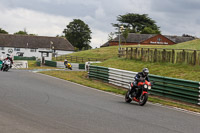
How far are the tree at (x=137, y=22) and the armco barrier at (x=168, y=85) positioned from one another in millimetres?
93097

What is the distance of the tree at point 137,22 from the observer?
112125 millimetres

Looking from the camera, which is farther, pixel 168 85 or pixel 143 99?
pixel 168 85

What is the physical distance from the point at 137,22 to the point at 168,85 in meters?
102

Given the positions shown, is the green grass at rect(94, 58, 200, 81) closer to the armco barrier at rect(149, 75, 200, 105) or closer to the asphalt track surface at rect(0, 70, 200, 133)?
the armco barrier at rect(149, 75, 200, 105)

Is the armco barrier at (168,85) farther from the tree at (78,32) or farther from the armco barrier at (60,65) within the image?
the tree at (78,32)

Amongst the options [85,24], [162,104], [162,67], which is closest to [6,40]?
[85,24]

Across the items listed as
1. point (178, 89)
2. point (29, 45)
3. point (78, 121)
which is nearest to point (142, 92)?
point (178, 89)

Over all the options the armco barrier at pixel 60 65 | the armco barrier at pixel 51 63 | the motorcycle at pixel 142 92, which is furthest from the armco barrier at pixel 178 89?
the armco barrier at pixel 51 63

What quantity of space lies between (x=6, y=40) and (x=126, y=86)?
295 ft

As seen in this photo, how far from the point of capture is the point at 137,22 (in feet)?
376

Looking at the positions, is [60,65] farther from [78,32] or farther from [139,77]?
[78,32]

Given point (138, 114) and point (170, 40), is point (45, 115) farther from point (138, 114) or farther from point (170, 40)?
point (170, 40)

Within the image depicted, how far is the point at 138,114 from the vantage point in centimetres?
941

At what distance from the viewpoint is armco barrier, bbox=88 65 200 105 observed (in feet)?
43.6
